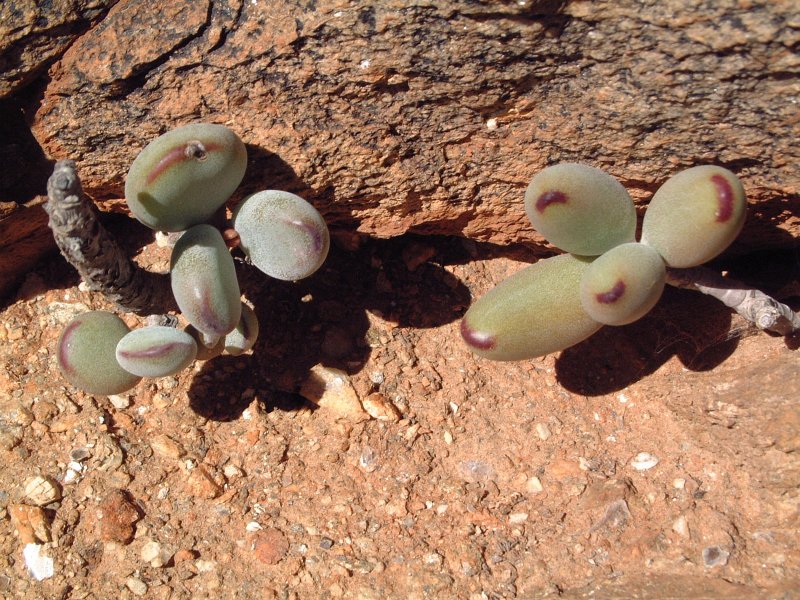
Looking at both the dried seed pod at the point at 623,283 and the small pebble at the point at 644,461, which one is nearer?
the dried seed pod at the point at 623,283

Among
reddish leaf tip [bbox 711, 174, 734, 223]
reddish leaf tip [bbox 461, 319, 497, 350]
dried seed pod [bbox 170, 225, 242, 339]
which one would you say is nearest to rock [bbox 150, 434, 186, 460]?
dried seed pod [bbox 170, 225, 242, 339]

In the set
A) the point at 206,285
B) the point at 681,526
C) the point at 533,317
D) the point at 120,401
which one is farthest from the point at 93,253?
the point at 681,526

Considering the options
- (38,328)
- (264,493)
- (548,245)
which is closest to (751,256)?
(548,245)

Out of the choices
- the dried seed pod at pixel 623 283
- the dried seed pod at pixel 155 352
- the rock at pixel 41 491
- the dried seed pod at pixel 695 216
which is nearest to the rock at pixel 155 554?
the rock at pixel 41 491

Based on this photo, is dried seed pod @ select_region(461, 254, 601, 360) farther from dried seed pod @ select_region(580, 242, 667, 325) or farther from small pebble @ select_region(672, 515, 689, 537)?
A: small pebble @ select_region(672, 515, 689, 537)

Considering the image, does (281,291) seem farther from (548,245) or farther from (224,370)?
(548,245)

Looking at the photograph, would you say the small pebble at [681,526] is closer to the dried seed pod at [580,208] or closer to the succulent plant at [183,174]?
the dried seed pod at [580,208]

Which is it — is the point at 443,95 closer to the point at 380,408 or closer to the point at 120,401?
the point at 380,408
